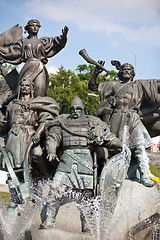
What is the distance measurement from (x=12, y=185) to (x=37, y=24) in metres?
3.49

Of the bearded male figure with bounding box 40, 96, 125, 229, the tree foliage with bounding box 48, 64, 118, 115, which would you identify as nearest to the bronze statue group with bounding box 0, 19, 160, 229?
the bearded male figure with bounding box 40, 96, 125, 229

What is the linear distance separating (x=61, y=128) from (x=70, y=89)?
16.0m

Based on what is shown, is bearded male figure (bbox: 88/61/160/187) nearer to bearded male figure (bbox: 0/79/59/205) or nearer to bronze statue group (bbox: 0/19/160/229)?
bronze statue group (bbox: 0/19/160/229)

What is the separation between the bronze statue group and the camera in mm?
5762

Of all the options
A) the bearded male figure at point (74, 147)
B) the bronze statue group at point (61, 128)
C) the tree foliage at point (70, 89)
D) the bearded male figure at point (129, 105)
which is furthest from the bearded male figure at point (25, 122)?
the tree foliage at point (70, 89)

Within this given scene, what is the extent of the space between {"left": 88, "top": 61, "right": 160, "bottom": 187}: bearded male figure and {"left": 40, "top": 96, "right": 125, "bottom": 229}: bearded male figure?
470mm

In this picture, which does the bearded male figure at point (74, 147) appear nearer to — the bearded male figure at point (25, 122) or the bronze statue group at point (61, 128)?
the bronze statue group at point (61, 128)

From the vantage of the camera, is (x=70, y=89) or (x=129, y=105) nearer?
(x=129, y=105)

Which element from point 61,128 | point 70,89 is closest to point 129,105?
point 61,128

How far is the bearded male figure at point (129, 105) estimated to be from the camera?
21.4 feet

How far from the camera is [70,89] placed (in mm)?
21922

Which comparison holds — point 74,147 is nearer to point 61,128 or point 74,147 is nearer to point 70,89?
point 61,128

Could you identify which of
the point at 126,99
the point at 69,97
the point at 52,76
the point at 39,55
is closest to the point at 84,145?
the point at 126,99

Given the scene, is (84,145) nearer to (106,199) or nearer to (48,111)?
(106,199)
